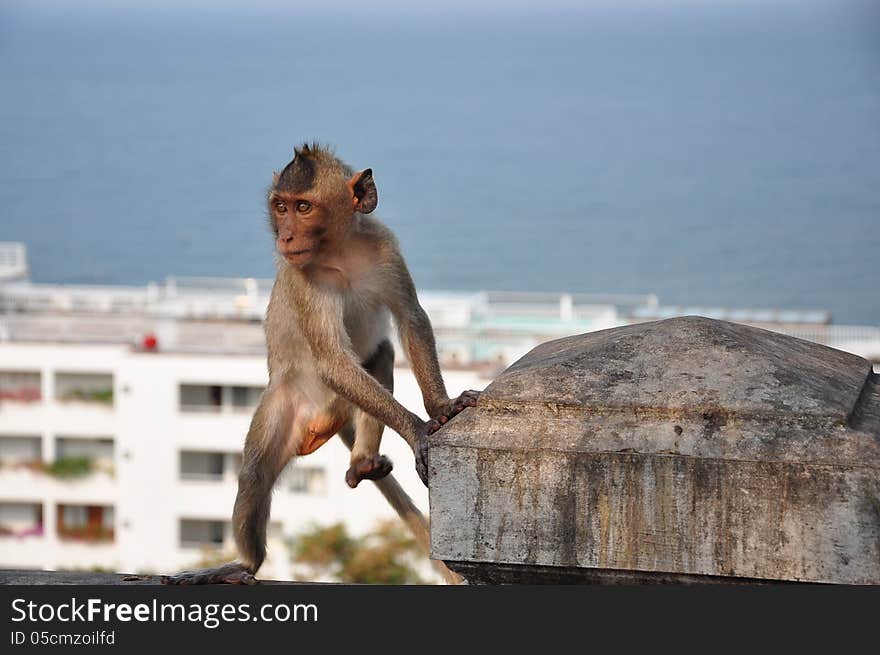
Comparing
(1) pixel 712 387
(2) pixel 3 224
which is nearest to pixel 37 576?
(1) pixel 712 387

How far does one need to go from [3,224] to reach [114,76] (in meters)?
79.8

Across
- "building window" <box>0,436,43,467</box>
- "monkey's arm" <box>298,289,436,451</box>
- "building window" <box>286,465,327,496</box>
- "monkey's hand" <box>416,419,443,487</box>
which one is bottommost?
"building window" <box>286,465,327,496</box>

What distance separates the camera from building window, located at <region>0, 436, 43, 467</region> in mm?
47969

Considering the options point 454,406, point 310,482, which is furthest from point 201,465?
point 454,406

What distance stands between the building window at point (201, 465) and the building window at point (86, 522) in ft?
12.7

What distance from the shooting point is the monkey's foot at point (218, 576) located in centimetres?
467

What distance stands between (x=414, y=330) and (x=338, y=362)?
0.34 meters

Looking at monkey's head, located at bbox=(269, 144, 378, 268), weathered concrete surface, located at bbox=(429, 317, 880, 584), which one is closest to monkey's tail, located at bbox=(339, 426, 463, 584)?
monkey's head, located at bbox=(269, 144, 378, 268)

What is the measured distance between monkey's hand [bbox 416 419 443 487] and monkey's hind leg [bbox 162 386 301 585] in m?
0.68

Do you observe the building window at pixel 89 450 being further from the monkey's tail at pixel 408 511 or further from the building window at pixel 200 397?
the monkey's tail at pixel 408 511

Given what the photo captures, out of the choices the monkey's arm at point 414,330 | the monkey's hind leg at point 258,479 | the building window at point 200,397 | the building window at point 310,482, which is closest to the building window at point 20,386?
the building window at point 200,397

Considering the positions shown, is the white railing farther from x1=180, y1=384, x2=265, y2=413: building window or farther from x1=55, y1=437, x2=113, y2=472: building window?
x1=180, y1=384, x2=265, y2=413: building window

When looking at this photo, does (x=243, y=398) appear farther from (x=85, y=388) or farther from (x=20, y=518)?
(x=20, y=518)

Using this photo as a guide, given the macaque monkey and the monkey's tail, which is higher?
the macaque monkey
